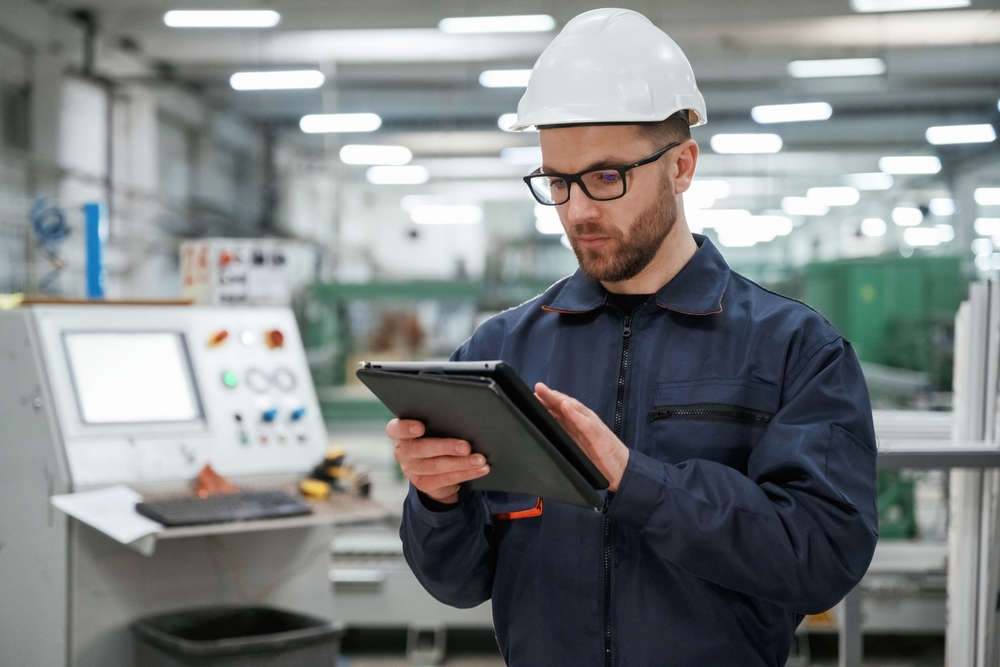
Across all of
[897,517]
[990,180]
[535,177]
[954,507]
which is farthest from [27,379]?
[990,180]

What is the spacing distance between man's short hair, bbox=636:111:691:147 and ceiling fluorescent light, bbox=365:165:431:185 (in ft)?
12.2

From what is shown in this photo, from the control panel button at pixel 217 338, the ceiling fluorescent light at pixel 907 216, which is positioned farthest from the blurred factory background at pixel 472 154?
the control panel button at pixel 217 338

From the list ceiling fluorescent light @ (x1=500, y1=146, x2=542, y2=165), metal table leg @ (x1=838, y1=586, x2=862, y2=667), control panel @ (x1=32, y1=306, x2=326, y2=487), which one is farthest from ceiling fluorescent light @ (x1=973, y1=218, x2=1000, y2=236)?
control panel @ (x1=32, y1=306, x2=326, y2=487)

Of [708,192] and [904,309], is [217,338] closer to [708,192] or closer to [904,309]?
[708,192]

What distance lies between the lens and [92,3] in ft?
17.0

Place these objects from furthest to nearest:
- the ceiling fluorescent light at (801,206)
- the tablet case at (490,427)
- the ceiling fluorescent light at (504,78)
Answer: the ceiling fluorescent light at (504,78) → the ceiling fluorescent light at (801,206) → the tablet case at (490,427)

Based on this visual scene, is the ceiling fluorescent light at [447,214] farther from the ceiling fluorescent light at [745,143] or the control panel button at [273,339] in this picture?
the control panel button at [273,339]

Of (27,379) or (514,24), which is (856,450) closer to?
(27,379)

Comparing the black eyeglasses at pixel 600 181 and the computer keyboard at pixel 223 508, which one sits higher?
the black eyeglasses at pixel 600 181

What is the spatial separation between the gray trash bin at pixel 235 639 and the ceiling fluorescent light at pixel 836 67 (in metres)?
3.75

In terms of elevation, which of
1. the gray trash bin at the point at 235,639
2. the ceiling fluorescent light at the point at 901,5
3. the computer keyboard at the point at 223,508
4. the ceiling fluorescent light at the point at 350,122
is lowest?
the gray trash bin at the point at 235,639

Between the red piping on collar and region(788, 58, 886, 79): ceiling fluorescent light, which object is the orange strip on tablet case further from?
region(788, 58, 886, 79): ceiling fluorescent light

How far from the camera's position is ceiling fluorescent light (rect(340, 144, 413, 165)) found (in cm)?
493

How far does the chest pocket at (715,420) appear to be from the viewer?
45.0 inches
